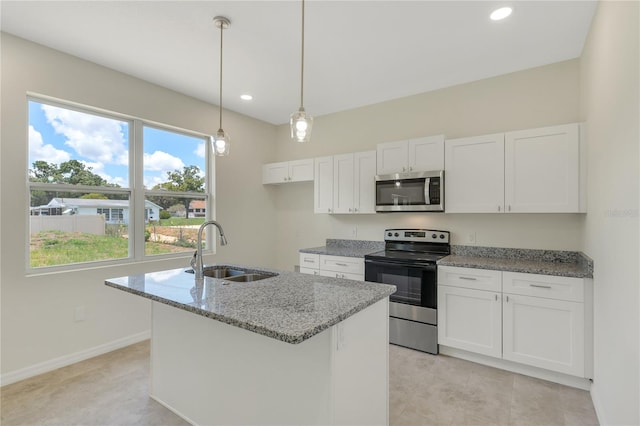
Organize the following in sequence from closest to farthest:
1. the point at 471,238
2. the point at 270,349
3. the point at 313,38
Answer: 1. the point at 270,349
2. the point at 313,38
3. the point at 471,238

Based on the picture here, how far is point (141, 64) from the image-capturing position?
3.02 m

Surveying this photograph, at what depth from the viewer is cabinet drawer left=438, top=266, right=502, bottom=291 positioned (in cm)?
272

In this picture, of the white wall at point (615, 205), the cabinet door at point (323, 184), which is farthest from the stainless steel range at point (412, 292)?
the white wall at point (615, 205)

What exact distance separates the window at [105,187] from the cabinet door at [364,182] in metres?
2.02

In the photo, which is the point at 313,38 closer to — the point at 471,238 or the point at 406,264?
the point at 406,264

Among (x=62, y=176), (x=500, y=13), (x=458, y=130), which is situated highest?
(x=500, y=13)

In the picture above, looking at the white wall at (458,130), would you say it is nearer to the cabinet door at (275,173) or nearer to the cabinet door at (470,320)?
the cabinet door at (275,173)

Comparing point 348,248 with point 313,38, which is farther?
point 348,248

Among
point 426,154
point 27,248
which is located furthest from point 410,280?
point 27,248

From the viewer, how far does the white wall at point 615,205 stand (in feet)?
4.62

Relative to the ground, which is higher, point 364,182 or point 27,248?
point 364,182

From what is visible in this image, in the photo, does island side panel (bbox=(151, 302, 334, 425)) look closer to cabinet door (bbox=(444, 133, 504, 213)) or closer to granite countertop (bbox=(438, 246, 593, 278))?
granite countertop (bbox=(438, 246, 593, 278))

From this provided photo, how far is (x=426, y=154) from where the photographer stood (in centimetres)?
335

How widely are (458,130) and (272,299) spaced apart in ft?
9.43
